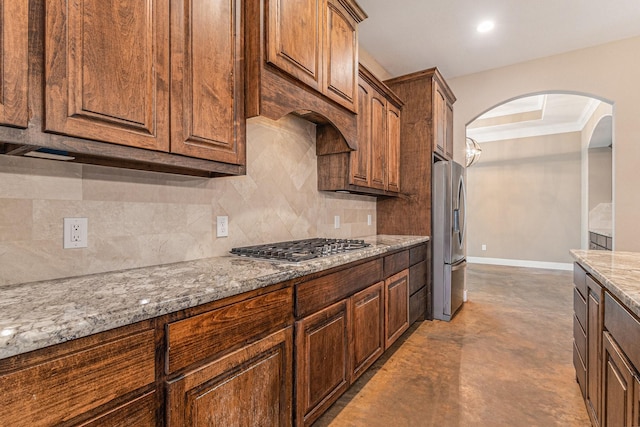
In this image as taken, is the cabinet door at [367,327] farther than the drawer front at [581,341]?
Yes

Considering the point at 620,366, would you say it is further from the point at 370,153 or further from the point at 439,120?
the point at 439,120

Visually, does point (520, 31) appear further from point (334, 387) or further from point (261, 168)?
point (334, 387)

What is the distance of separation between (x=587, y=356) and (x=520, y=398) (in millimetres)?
512

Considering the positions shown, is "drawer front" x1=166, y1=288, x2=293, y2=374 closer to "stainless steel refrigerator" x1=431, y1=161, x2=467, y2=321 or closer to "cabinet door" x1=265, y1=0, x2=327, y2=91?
"cabinet door" x1=265, y1=0, x2=327, y2=91

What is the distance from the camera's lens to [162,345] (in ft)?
3.18

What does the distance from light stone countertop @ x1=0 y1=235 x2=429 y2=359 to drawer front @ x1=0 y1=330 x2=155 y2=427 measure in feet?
0.21

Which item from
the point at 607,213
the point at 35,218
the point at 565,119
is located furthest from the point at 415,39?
the point at 607,213

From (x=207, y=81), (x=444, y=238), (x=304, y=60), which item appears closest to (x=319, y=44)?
(x=304, y=60)

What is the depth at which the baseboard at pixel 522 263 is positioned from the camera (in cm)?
635

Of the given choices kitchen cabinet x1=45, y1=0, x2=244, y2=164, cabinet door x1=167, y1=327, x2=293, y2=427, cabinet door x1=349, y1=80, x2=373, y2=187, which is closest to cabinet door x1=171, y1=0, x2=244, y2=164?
kitchen cabinet x1=45, y1=0, x2=244, y2=164

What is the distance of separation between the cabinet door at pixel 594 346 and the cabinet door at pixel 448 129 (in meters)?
2.61

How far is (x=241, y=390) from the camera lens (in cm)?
123

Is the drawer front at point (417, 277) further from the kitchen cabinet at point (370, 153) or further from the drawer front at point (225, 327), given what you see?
the drawer front at point (225, 327)

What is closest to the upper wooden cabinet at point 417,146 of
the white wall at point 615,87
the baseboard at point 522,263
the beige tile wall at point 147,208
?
the white wall at point 615,87
